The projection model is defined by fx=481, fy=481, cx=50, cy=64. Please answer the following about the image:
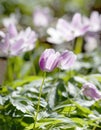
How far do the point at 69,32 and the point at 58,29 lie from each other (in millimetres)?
58

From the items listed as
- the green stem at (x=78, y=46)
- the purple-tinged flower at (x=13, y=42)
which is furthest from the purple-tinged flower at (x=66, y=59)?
the green stem at (x=78, y=46)

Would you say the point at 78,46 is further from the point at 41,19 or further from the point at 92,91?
the point at 92,91

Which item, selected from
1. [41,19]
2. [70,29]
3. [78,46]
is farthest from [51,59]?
[41,19]

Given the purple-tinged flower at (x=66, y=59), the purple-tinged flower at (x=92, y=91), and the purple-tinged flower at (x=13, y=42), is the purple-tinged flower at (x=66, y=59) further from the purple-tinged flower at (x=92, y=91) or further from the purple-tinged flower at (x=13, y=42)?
the purple-tinged flower at (x=13, y=42)

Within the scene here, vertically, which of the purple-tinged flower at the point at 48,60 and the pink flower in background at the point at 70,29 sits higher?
the pink flower in background at the point at 70,29

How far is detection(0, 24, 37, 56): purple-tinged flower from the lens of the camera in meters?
1.43

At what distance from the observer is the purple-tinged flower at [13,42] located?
143cm

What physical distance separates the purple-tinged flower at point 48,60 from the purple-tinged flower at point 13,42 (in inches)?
13.8

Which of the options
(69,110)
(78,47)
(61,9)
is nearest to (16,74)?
(78,47)

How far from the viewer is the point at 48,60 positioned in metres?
1.08

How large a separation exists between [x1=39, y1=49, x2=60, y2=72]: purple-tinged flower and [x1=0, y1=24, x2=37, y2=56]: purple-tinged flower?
0.35 meters

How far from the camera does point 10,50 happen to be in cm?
147

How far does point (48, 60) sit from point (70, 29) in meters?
0.58

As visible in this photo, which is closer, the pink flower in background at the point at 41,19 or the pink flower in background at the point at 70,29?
the pink flower in background at the point at 70,29
